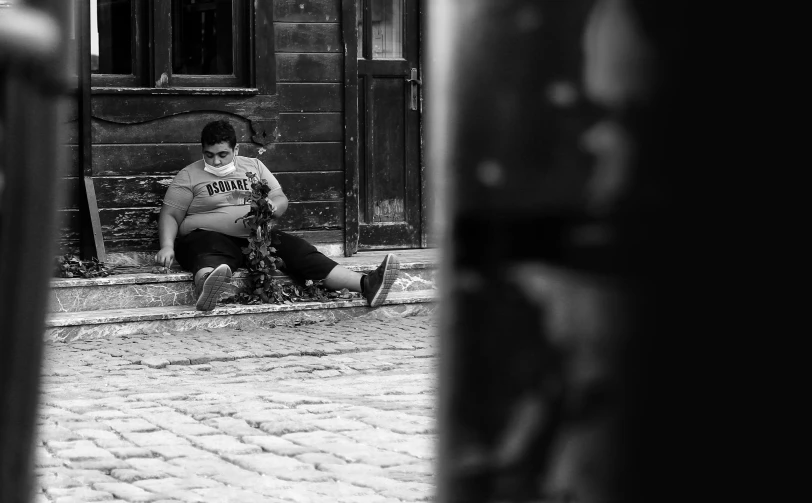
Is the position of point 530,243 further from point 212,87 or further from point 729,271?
point 212,87

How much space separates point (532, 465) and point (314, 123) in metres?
9.18

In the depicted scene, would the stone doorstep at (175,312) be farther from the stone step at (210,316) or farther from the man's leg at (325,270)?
the man's leg at (325,270)

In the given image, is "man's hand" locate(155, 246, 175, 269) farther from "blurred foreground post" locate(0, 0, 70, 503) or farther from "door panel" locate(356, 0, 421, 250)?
"blurred foreground post" locate(0, 0, 70, 503)

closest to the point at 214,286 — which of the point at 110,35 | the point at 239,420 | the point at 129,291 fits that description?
the point at 129,291

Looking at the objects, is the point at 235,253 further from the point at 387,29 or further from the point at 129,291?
the point at 387,29

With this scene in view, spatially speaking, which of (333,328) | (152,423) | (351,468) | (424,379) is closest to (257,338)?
(333,328)

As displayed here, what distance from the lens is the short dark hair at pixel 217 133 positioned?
848 centimetres

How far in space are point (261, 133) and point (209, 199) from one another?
94 cm

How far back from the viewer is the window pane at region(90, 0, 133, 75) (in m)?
8.69

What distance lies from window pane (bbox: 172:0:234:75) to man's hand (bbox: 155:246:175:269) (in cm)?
143

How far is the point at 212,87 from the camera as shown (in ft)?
29.6

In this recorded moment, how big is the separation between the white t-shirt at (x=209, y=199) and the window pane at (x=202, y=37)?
3.02 ft

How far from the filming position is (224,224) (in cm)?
848

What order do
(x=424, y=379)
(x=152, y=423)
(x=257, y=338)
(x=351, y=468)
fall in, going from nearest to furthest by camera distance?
1. (x=351, y=468)
2. (x=152, y=423)
3. (x=424, y=379)
4. (x=257, y=338)
